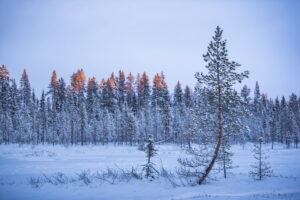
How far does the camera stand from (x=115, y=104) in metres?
61.4

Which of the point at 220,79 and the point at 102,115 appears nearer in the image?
the point at 220,79

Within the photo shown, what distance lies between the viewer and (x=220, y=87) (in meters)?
14.8

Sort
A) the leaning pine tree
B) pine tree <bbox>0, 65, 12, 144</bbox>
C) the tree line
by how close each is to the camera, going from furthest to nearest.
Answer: the tree line < pine tree <bbox>0, 65, 12, 144</bbox> < the leaning pine tree

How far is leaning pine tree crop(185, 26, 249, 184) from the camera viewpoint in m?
14.5

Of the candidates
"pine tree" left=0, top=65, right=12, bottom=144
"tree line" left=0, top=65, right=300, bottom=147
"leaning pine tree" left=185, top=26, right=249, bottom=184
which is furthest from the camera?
"tree line" left=0, top=65, right=300, bottom=147

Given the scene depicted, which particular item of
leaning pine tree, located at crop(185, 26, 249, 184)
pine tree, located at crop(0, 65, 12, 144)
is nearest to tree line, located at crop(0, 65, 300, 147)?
pine tree, located at crop(0, 65, 12, 144)

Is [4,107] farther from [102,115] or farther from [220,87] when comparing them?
[220,87]

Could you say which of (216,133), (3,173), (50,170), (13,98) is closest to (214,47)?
(216,133)

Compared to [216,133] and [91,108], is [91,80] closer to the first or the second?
[91,108]

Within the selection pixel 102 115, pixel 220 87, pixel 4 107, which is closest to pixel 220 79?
pixel 220 87

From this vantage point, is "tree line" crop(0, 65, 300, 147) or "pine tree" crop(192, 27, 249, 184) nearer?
"pine tree" crop(192, 27, 249, 184)

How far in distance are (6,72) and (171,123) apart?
48208 mm

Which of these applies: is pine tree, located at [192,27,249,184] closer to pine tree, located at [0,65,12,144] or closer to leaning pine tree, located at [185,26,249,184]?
leaning pine tree, located at [185,26,249,184]

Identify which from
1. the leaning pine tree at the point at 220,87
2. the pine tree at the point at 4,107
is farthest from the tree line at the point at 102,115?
the leaning pine tree at the point at 220,87
